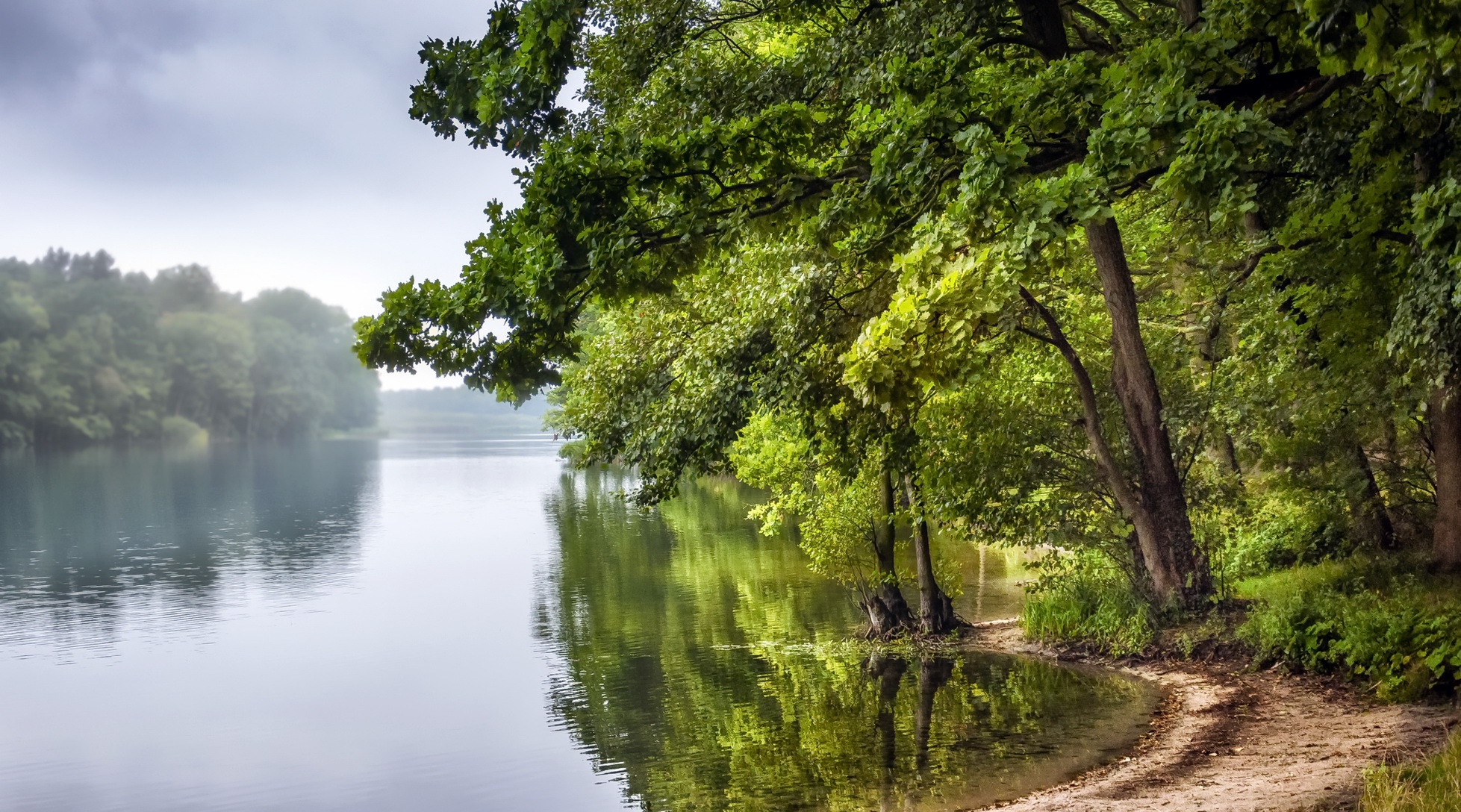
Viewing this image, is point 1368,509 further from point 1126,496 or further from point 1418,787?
point 1418,787

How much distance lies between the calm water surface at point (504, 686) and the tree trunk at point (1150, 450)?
73.2 inches

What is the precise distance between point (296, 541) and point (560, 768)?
106ft

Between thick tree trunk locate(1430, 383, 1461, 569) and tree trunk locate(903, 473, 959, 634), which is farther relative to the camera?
tree trunk locate(903, 473, 959, 634)

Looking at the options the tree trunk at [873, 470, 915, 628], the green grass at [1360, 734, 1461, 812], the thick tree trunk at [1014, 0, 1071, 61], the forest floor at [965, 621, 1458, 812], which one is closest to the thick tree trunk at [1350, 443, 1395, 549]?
the forest floor at [965, 621, 1458, 812]

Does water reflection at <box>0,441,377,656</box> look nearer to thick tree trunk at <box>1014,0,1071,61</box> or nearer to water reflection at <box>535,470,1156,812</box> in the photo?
water reflection at <box>535,470,1156,812</box>

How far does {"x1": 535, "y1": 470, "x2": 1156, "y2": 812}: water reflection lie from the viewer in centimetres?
1330

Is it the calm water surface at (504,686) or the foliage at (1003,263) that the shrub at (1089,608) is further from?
the calm water surface at (504,686)

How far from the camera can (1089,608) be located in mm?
18531

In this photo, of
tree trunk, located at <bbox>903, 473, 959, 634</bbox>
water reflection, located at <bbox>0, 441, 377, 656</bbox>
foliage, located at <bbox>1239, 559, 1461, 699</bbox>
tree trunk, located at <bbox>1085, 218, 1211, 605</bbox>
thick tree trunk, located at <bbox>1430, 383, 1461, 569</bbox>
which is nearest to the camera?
foliage, located at <bbox>1239, 559, 1461, 699</bbox>

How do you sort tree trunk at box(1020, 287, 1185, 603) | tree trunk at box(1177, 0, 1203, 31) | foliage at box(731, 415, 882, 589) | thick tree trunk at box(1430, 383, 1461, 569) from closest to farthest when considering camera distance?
tree trunk at box(1177, 0, 1203, 31) < thick tree trunk at box(1430, 383, 1461, 569) < tree trunk at box(1020, 287, 1185, 603) < foliage at box(731, 415, 882, 589)

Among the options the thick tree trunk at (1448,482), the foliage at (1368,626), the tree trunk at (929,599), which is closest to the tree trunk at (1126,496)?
the foliage at (1368,626)

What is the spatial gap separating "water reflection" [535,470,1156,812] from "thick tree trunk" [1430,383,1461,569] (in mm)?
4017

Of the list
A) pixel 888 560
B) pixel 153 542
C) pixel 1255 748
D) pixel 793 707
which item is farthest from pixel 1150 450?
pixel 153 542

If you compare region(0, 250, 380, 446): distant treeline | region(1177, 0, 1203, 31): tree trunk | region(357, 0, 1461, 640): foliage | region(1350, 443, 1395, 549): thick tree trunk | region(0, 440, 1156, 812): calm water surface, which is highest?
region(0, 250, 380, 446): distant treeline
